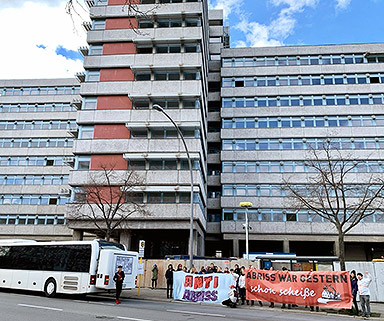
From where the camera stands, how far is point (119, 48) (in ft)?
121

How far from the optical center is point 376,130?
42031mm

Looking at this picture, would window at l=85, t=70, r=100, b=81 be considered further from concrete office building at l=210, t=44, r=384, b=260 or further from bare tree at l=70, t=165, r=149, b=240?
concrete office building at l=210, t=44, r=384, b=260

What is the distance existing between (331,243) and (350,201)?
217 inches

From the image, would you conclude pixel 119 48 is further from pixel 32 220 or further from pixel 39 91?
pixel 32 220

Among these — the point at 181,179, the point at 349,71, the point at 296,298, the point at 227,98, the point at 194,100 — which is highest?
the point at 349,71

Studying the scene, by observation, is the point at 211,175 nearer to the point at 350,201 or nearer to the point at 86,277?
the point at 350,201

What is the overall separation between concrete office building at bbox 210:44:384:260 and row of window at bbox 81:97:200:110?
10714mm

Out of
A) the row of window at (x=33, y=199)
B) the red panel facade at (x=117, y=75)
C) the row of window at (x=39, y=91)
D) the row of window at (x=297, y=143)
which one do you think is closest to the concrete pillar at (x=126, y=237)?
the red panel facade at (x=117, y=75)

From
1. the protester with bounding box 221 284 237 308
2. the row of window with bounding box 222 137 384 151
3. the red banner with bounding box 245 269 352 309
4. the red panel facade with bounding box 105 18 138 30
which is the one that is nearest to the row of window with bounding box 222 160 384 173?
the row of window with bounding box 222 137 384 151

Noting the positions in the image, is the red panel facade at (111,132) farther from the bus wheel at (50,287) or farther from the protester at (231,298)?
the protester at (231,298)

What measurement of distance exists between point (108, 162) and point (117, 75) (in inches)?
359

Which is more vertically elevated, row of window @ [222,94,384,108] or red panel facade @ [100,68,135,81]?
row of window @ [222,94,384,108]

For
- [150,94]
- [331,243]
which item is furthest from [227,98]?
[331,243]

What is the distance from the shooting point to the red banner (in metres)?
14.4
